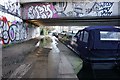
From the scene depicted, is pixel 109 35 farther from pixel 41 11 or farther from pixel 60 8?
pixel 41 11

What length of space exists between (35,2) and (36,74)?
70.7 feet

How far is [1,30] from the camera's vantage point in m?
19.6

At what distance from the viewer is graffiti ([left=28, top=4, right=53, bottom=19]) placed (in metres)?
29.1

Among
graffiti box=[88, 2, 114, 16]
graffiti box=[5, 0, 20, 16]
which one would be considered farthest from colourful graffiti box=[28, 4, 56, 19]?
graffiti box=[88, 2, 114, 16]

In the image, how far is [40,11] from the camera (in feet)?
96.6

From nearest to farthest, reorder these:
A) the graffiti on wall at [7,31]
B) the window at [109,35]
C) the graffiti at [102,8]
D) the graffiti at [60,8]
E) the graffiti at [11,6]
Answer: the window at [109,35]
the graffiti on wall at [7,31]
the graffiti at [11,6]
the graffiti at [102,8]
the graffiti at [60,8]

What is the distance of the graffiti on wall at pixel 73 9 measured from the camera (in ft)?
94.1

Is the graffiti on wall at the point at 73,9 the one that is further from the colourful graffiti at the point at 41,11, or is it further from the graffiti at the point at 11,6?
the graffiti at the point at 11,6

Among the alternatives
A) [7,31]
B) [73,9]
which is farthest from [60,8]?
[7,31]

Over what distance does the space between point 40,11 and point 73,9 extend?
14.0 feet

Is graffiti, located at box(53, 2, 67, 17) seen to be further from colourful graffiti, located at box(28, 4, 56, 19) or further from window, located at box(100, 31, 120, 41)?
window, located at box(100, 31, 120, 41)

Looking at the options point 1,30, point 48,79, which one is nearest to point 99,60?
point 48,79

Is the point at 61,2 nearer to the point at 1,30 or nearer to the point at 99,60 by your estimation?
the point at 1,30

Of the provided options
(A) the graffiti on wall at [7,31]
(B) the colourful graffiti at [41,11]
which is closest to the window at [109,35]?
(A) the graffiti on wall at [7,31]
